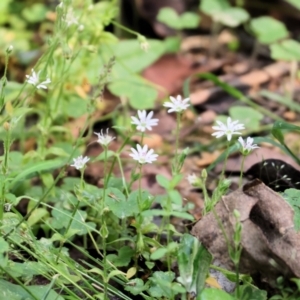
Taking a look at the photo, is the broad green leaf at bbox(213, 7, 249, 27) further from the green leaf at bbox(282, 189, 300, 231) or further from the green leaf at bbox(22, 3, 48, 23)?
the green leaf at bbox(282, 189, 300, 231)

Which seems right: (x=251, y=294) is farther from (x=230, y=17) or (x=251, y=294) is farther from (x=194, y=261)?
(x=230, y=17)

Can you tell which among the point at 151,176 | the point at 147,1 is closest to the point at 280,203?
the point at 151,176

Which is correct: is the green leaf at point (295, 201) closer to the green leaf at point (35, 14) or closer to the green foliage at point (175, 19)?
the green foliage at point (175, 19)

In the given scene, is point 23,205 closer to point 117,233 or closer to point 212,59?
point 117,233

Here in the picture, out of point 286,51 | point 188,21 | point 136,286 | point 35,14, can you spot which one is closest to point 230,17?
point 188,21

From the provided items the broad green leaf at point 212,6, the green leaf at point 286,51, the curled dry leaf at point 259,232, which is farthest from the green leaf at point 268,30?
the curled dry leaf at point 259,232
